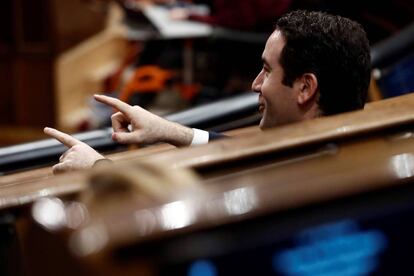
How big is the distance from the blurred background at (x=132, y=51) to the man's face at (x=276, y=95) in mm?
1212

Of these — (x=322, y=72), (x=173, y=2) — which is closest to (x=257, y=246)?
(x=322, y=72)

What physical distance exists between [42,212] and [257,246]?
14 centimetres

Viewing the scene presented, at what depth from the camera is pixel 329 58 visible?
1392 millimetres

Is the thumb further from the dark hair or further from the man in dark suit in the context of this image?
the dark hair

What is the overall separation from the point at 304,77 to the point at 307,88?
2cm

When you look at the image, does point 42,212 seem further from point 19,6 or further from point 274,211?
point 19,6

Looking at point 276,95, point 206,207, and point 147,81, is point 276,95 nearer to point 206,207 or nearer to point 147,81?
point 206,207

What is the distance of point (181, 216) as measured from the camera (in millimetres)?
542

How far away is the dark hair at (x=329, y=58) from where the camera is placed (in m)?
1.39

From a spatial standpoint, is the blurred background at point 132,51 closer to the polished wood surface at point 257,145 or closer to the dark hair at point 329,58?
the dark hair at point 329,58

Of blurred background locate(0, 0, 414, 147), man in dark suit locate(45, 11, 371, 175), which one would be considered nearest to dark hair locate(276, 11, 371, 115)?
man in dark suit locate(45, 11, 371, 175)

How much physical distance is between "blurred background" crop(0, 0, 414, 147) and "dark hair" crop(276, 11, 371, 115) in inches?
47.5

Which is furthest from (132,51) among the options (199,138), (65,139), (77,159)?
(77,159)

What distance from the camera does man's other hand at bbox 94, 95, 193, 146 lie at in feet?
4.65
